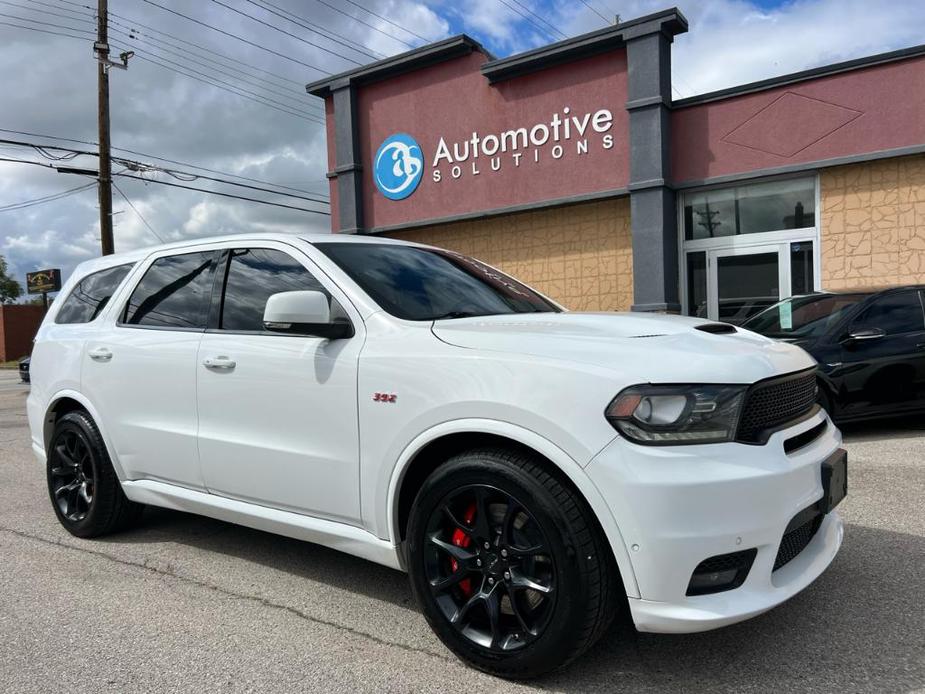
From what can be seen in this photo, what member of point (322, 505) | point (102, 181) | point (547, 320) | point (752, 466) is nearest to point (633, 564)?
point (752, 466)

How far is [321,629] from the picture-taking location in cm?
315

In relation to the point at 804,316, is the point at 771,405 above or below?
below

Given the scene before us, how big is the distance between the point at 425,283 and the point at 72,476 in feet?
9.10

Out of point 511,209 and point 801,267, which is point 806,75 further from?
point 511,209

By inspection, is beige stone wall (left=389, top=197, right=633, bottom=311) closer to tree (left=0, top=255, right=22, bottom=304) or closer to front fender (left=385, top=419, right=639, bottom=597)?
front fender (left=385, top=419, right=639, bottom=597)

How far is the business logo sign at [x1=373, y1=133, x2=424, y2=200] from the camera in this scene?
15.2m

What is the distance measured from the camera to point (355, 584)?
3676 millimetres

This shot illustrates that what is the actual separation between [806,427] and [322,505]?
2.00 metres

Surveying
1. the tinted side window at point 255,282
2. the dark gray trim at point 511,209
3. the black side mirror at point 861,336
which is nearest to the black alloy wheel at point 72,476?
the tinted side window at point 255,282

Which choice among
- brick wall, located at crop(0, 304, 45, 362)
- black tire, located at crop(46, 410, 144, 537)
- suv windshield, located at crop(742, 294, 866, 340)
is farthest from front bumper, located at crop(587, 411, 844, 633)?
brick wall, located at crop(0, 304, 45, 362)

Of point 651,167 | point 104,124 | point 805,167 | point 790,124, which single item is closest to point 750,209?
point 805,167

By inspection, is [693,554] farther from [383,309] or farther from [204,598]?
[204,598]

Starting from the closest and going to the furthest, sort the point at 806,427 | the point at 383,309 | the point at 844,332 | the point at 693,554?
the point at 693,554 → the point at 806,427 → the point at 383,309 → the point at 844,332

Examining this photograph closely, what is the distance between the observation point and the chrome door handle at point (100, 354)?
4.28 meters
